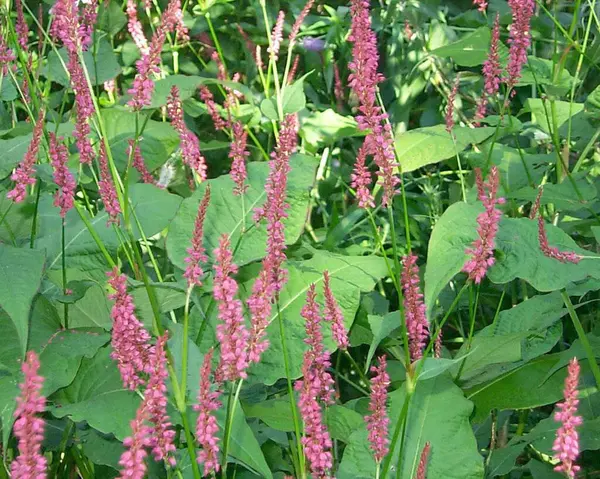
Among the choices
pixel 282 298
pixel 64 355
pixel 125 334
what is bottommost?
pixel 282 298

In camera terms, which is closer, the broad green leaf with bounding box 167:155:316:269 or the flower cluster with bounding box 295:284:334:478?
the flower cluster with bounding box 295:284:334:478

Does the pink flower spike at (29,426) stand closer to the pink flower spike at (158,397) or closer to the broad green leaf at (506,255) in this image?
the pink flower spike at (158,397)

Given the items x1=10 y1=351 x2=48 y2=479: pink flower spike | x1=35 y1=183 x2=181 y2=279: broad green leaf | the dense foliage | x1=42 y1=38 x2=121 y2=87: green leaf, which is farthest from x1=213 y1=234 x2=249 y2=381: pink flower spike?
x1=42 y1=38 x2=121 y2=87: green leaf

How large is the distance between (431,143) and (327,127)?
1.37 feet

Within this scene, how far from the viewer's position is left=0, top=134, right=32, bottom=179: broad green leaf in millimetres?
1681

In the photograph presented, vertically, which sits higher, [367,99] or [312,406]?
[367,99]

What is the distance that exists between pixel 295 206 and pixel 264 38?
1.32 meters

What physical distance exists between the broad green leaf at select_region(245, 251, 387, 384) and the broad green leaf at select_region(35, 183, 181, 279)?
24cm

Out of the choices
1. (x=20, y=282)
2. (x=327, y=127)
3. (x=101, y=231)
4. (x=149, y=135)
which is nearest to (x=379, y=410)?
(x=20, y=282)

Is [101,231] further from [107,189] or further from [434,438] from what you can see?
[434,438]

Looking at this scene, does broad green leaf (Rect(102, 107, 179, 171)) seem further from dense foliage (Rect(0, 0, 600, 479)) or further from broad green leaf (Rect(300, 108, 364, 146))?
Answer: broad green leaf (Rect(300, 108, 364, 146))

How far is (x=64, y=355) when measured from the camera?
1461 millimetres

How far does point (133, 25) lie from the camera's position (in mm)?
2602

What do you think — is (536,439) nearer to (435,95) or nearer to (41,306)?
(41,306)
